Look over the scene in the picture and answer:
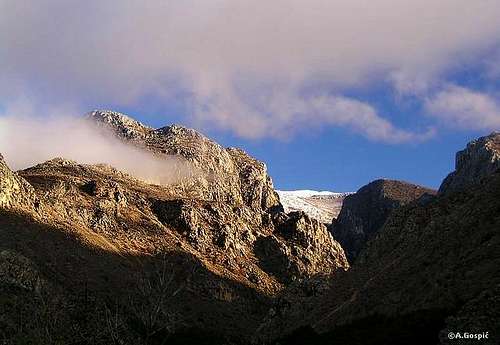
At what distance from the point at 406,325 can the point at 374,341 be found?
266 cm

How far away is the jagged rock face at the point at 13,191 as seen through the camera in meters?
169

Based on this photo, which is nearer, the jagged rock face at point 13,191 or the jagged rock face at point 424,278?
the jagged rock face at point 424,278

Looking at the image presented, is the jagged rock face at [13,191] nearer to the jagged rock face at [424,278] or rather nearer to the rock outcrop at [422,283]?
the rock outcrop at [422,283]

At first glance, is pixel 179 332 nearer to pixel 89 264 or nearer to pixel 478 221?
pixel 89 264

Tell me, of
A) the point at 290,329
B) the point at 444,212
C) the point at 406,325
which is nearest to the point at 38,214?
the point at 290,329

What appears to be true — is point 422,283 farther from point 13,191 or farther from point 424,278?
point 13,191

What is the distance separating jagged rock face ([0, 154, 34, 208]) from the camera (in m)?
169

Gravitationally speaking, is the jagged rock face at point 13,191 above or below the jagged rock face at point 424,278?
above

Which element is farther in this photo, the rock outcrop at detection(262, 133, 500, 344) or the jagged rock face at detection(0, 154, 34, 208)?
the jagged rock face at detection(0, 154, 34, 208)

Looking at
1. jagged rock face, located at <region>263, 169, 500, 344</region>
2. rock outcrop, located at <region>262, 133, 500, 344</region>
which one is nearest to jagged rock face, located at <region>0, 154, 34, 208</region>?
rock outcrop, located at <region>262, 133, 500, 344</region>

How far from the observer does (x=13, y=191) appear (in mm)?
174750

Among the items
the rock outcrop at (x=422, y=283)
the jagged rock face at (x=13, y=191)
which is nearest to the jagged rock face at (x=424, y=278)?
the rock outcrop at (x=422, y=283)

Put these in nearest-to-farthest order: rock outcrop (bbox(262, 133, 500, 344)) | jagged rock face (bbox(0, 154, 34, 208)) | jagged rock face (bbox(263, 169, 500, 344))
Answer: rock outcrop (bbox(262, 133, 500, 344)) < jagged rock face (bbox(263, 169, 500, 344)) < jagged rock face (bbox(0, 154, 34, 208))

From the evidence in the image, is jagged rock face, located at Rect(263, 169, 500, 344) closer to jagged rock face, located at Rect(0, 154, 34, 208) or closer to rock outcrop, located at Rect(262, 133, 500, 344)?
rock outcrop, located at Rect(262, 133, 500, 344)
